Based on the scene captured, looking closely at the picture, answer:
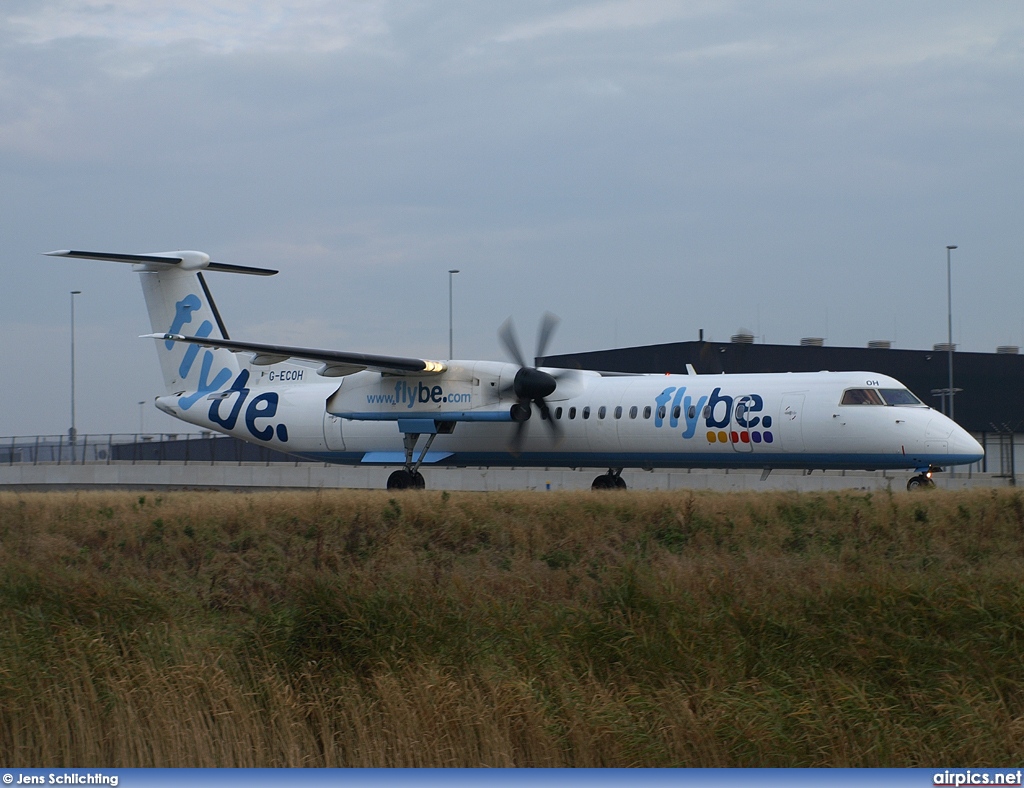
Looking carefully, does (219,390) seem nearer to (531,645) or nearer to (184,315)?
(184,315)

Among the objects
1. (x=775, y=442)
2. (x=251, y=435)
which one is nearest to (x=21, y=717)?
(x=775, y=442)

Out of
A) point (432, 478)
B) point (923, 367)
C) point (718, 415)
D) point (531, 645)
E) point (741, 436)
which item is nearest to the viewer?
point (531, 645)

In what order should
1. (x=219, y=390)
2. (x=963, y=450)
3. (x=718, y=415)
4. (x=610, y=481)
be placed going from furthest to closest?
(x=219, y=390), (x=610, y=481), (x=718, y=415), (x=963, y=450)

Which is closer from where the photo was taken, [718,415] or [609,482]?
[718,415]

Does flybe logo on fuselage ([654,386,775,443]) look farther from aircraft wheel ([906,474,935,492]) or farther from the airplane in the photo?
aircraft wheel ([906,474,935,492])

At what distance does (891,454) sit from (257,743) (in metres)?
18.6

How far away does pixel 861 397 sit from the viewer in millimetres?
26281

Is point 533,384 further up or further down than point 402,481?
further up

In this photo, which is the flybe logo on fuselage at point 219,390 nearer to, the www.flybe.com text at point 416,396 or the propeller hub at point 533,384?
the www.flybe.com text at point 416,396

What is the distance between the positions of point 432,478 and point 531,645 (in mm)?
27464

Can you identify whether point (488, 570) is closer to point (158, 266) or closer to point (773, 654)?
point (773, 654)

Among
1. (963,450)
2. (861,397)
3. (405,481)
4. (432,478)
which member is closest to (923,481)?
(963,450)

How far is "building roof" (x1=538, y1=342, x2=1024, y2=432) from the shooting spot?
185ft

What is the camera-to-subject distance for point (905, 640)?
12.8m
